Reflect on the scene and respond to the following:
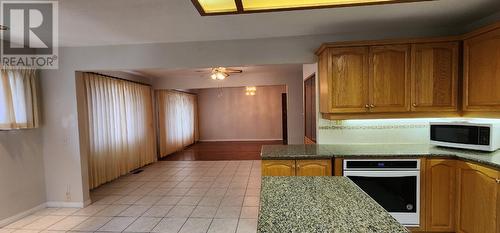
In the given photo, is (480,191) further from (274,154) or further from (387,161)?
(274,154)

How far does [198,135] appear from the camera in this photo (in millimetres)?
10711

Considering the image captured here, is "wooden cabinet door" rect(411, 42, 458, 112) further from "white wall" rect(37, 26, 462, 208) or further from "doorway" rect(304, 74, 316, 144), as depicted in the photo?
"doorway" rect(304, 74, 316, 144)

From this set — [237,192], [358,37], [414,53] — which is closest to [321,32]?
[358,37]

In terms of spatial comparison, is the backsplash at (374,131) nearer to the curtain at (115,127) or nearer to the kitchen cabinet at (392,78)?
the kitchen cabinet at (392,78)

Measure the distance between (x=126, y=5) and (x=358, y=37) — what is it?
8.43 feet

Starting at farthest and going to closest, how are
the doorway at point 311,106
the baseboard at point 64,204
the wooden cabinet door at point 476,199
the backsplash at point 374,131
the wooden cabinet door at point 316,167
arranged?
the doorway at point 311,106
the baseboard at point 64,204
the backsplash at point 374,131
the wooden cabinet door at point 316,167
the wooden cabinet door at point 476,199

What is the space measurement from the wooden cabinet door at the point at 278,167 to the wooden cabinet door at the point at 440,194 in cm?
135

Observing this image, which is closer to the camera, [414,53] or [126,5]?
[126,5]

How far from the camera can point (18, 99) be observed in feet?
10.4

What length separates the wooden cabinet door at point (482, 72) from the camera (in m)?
2.25

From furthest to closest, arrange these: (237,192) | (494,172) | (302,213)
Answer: (237,192), (494,172), (302,213)

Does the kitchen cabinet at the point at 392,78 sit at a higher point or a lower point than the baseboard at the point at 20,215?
higher

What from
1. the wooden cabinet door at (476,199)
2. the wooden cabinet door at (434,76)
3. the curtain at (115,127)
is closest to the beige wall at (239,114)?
the curtain at (115,127)

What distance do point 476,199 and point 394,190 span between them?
63cm
